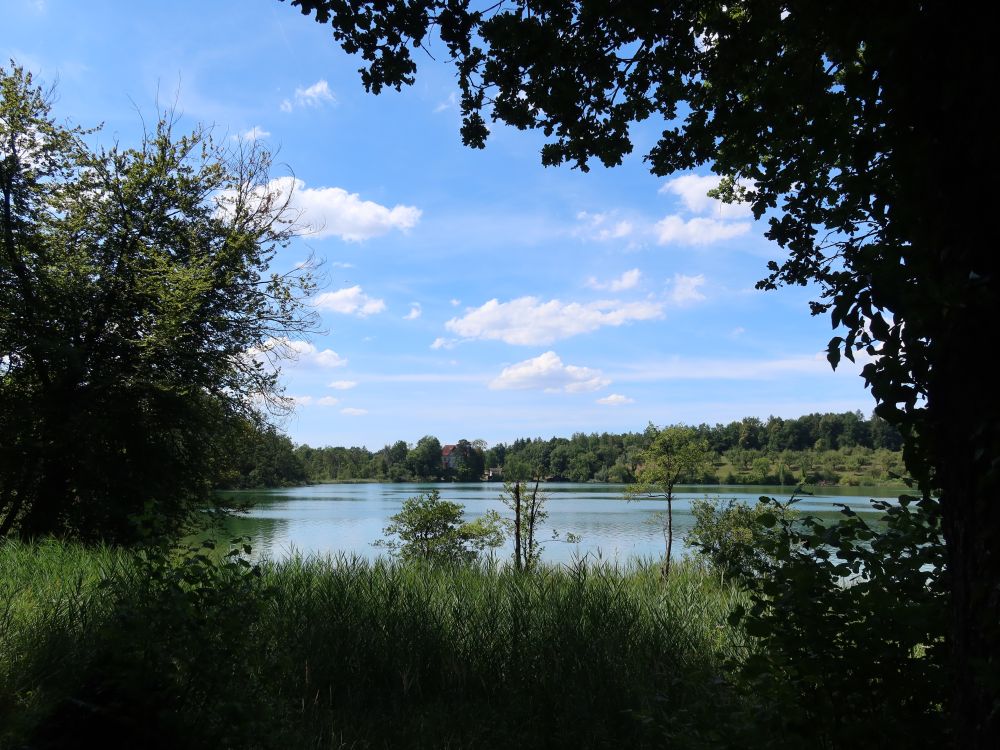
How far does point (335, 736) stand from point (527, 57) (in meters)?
4.41

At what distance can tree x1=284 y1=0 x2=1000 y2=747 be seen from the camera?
1978mm

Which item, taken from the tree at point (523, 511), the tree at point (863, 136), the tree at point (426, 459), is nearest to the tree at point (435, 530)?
the tree at point (523, 511)

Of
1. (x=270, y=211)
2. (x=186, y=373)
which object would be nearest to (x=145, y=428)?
(x=186, y=373)

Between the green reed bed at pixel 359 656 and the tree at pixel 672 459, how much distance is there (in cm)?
768

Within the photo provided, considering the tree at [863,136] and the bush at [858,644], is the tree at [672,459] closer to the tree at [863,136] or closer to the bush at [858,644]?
the tree at [863,136]

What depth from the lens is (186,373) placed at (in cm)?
1252

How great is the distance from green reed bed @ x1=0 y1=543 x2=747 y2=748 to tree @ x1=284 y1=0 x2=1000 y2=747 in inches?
60.2

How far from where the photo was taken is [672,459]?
14758 mm

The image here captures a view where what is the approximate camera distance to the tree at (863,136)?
1978mm

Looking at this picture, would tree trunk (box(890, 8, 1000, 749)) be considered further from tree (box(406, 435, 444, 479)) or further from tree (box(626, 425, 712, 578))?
tree (box(406, 435, 444, 479))

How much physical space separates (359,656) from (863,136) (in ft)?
16.0

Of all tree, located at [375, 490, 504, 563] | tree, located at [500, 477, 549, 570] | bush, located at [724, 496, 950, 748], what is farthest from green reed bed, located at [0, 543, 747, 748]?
tree, located at [375, 490, 504, 563]

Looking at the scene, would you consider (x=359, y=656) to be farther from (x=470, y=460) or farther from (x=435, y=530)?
(x=470, y=460)

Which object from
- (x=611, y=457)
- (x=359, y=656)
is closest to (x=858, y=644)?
(x=359, y=656)
